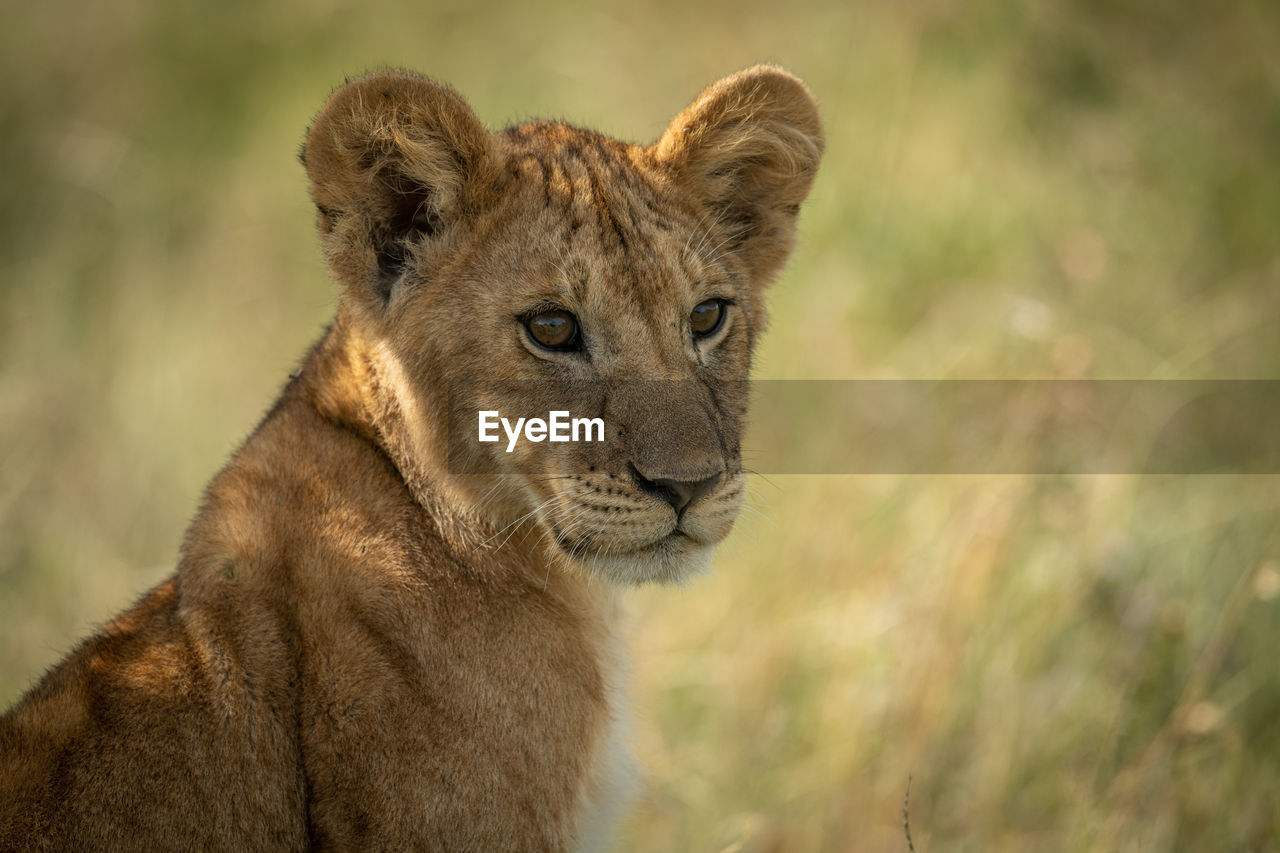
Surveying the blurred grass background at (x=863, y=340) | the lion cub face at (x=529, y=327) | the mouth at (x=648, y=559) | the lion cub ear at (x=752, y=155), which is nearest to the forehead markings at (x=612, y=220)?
the lion cub face at (x=529, y=327)

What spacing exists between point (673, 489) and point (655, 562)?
218 mm

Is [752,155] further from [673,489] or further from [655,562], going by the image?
[655,562]

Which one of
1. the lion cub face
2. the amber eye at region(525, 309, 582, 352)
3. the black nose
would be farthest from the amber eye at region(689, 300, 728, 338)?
the black nose

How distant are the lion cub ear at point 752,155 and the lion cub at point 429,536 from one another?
0.19m

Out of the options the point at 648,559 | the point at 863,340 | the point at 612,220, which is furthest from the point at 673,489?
the point at 863,340

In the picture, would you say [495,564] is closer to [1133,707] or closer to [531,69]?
[1133,707]

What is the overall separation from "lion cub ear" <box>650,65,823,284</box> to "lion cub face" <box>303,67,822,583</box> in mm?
338

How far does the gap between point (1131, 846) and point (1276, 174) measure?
18.5 ft

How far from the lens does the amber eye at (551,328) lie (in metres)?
3.19

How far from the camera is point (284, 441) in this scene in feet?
10.6

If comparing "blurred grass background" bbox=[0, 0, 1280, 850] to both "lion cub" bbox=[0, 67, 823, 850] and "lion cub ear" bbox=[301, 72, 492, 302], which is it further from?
"lion cub ear" bbox=[301, 72, 492, 302]

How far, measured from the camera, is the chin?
10.3ft

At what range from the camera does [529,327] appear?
3203 millimetres

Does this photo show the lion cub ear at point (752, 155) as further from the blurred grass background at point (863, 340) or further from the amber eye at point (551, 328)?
the blurred grass background at point (863, 340)
